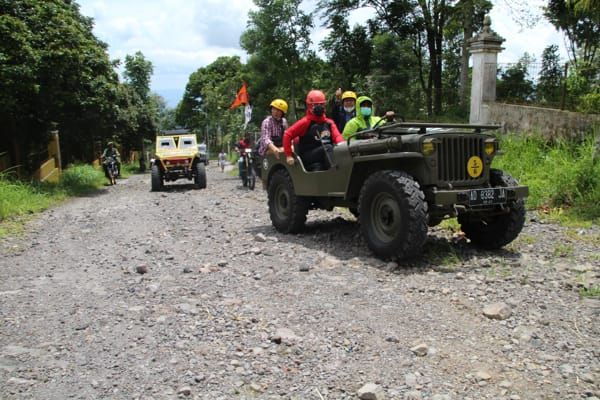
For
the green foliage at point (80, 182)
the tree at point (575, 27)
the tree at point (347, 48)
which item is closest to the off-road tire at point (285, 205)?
the green foliage at point (80, 182)

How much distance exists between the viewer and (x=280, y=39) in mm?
27359

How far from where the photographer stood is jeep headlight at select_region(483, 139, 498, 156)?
17.1 feet

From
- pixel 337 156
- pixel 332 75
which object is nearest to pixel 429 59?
pixel 332 75

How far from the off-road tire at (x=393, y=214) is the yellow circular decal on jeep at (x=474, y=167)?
2.08 ft

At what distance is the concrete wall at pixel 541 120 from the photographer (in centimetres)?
1008

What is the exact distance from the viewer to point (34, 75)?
12766 mm

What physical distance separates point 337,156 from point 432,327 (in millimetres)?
2639

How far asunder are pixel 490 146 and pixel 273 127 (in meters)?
3.31

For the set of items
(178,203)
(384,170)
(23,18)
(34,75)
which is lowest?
(178,203)

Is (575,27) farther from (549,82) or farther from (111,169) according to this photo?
(111,169)

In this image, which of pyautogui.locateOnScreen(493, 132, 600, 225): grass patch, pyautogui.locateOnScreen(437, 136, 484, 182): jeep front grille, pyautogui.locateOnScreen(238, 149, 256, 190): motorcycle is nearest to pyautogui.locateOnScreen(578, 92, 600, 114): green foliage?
pyautogui.locateOnScreen(493, 132, 600, 225): grass patch

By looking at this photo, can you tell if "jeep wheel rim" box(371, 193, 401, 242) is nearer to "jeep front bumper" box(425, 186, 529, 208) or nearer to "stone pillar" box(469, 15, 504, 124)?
"jeep front bumper" box(425, 186, 529, 208)

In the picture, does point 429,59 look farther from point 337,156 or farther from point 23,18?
point 337,156

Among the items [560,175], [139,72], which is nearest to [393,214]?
[560,175]
